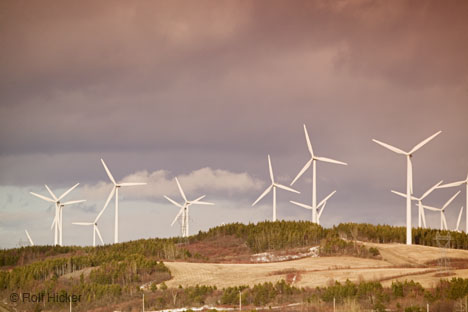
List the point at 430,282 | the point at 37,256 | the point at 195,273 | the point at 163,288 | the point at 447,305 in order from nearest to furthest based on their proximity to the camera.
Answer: the point at 447,305
the point at 430,282
the point at 163,288
the point at 195,273
the point at 37,256

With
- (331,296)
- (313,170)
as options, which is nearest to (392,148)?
(313,170)

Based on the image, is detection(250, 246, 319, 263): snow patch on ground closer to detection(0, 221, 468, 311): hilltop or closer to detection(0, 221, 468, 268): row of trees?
detection(0, 221, 468, 311): hilltop

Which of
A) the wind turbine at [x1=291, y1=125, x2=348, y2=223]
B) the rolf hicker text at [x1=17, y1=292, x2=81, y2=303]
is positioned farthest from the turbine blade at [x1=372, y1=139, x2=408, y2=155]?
the rolf hicker text at [x1=17, y1=292, x2=81, y2=303]

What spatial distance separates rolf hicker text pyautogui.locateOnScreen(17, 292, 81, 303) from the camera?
101m

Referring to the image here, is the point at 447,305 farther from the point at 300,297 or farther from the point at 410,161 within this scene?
the point at 410,161

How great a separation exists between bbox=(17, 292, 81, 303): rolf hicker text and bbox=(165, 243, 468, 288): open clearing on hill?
45.2 ft

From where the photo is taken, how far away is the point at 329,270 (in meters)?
111

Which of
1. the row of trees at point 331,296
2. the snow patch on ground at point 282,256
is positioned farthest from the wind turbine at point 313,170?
the row of trees at point 331,296

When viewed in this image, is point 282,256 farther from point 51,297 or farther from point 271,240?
point 51,297

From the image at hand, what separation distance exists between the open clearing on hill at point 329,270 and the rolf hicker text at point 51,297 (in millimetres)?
13764

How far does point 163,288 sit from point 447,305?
41195 millimetres

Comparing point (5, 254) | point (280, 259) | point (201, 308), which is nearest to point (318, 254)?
point (280, 259)

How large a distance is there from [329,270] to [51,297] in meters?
41.5

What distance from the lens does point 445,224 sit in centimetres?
16925
